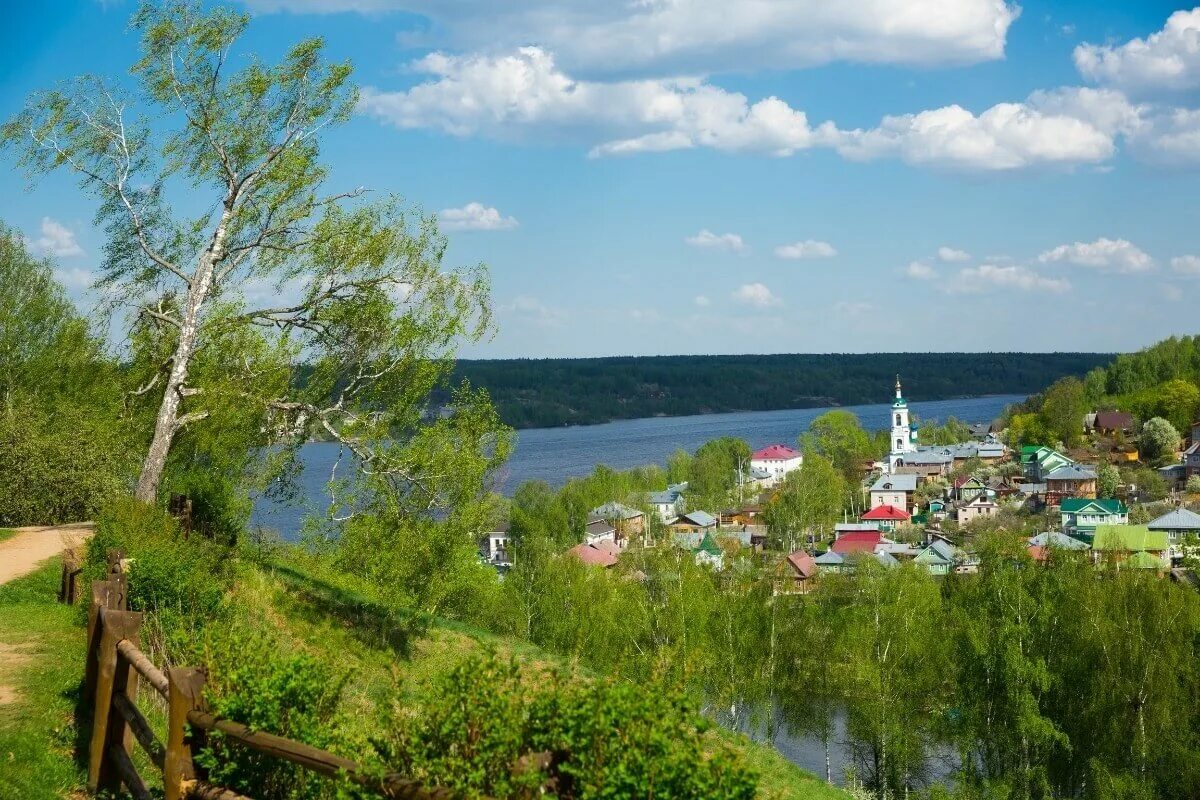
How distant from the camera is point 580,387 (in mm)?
187500

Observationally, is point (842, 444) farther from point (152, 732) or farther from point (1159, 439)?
point (152, 732)

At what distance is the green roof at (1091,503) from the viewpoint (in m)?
63.2

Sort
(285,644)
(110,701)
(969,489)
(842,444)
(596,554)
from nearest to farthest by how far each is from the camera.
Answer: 1. (110,701)
2. (285,644)
3. (596,554)
4. (969,489)
5. (842,444)

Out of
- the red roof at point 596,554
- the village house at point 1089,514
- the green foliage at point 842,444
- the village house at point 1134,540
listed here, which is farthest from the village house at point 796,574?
the green foliage at point 842,444

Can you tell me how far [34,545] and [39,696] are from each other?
7849 millimetres

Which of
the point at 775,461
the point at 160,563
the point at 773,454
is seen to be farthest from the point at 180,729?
the point at 773,454

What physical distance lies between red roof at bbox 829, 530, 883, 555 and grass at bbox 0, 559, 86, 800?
49.6 metres

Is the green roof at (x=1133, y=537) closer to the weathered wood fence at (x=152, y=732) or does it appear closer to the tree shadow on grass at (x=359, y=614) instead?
the tree shadow on grass at (x=359, y=614)

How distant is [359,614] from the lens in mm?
14930

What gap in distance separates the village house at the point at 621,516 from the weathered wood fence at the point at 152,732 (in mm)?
56149

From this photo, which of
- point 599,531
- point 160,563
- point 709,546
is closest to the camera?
point 160,563

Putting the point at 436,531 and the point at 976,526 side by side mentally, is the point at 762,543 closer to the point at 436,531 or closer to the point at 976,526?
the point at 976,526

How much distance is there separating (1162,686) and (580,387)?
163m

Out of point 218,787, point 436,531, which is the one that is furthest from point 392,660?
point 436,531
